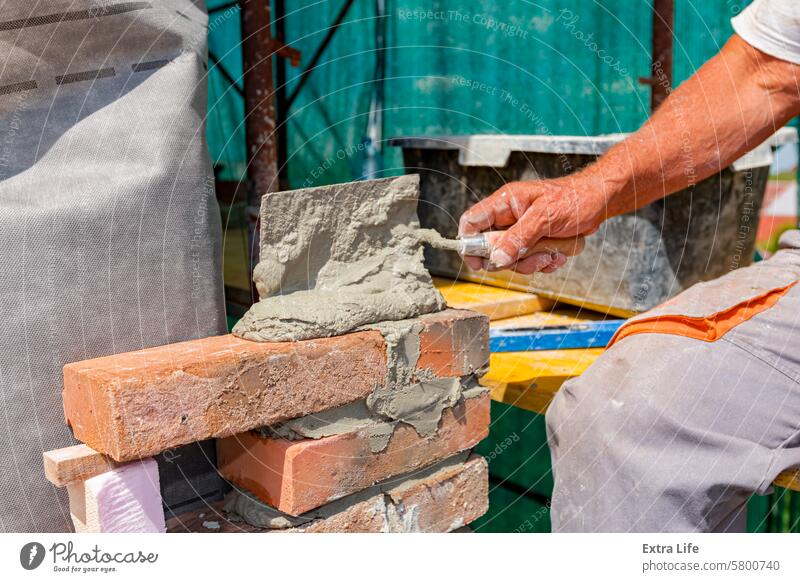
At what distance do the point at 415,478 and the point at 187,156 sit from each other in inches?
A: 31.7

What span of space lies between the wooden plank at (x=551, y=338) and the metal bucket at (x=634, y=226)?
151 millimetres

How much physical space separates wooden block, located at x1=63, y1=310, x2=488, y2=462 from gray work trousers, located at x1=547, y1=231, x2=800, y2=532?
0.40 metres

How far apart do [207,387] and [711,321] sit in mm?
1006

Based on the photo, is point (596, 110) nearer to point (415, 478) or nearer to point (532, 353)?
point (532, 353)

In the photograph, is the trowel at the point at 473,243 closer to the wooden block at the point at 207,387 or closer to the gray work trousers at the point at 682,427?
the wooden block at the point at 207,387

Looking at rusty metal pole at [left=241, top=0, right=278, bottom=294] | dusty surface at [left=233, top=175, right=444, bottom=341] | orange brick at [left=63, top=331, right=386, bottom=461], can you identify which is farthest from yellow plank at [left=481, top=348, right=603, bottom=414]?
rusty metal pole at [left=241, top=0, right=278, bottom=294]

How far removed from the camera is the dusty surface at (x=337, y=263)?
1338 mm

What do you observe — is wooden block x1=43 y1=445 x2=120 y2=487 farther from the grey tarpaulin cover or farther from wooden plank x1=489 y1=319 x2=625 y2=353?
wooden plank x1=489 y1=319 x2=625 y2=353

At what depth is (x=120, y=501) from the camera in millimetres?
1199

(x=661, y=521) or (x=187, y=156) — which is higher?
(x=187, y=156)
